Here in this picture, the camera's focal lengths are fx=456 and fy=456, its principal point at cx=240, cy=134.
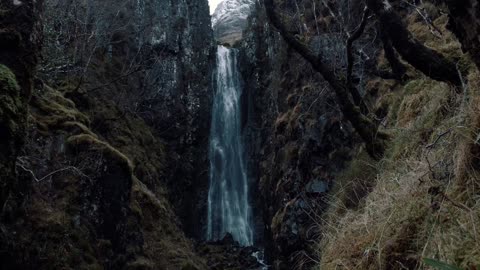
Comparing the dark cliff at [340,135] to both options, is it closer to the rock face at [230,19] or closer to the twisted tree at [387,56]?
the twisted tree at [387,56]

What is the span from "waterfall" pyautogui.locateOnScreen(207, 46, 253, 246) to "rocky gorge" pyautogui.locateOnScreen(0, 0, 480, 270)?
0.10m

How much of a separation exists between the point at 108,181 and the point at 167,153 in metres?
17.0

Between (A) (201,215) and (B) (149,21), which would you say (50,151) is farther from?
(B) (149,21)

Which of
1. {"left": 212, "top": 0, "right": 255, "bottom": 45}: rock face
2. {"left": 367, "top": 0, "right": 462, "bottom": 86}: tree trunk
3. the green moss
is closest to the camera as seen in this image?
{"left": 367, "top": 0, "right": 462, "bottom": 86}: tree trunk

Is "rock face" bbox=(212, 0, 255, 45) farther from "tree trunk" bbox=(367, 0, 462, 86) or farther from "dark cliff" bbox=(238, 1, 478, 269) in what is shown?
"tree trunk" bbox=(367, 0, 462, 86)

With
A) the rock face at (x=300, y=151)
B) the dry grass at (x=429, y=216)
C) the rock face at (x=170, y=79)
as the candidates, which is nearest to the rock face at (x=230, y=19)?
the rock face at (x=170, y=79)

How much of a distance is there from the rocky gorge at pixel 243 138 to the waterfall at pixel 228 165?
4.1 inches

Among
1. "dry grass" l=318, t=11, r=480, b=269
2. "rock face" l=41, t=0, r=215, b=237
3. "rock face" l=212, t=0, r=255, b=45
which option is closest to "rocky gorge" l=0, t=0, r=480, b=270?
"dry grass" l=318, t=11, r=480, b=269

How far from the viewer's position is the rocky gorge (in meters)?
3.12

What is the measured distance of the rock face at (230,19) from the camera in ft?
252

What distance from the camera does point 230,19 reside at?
85500 mm

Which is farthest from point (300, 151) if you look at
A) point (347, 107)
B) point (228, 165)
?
point (228, 165)

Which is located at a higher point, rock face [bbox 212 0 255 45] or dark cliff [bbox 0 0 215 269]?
rock face [bbox 212 0 255 45]

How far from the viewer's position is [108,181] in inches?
492
